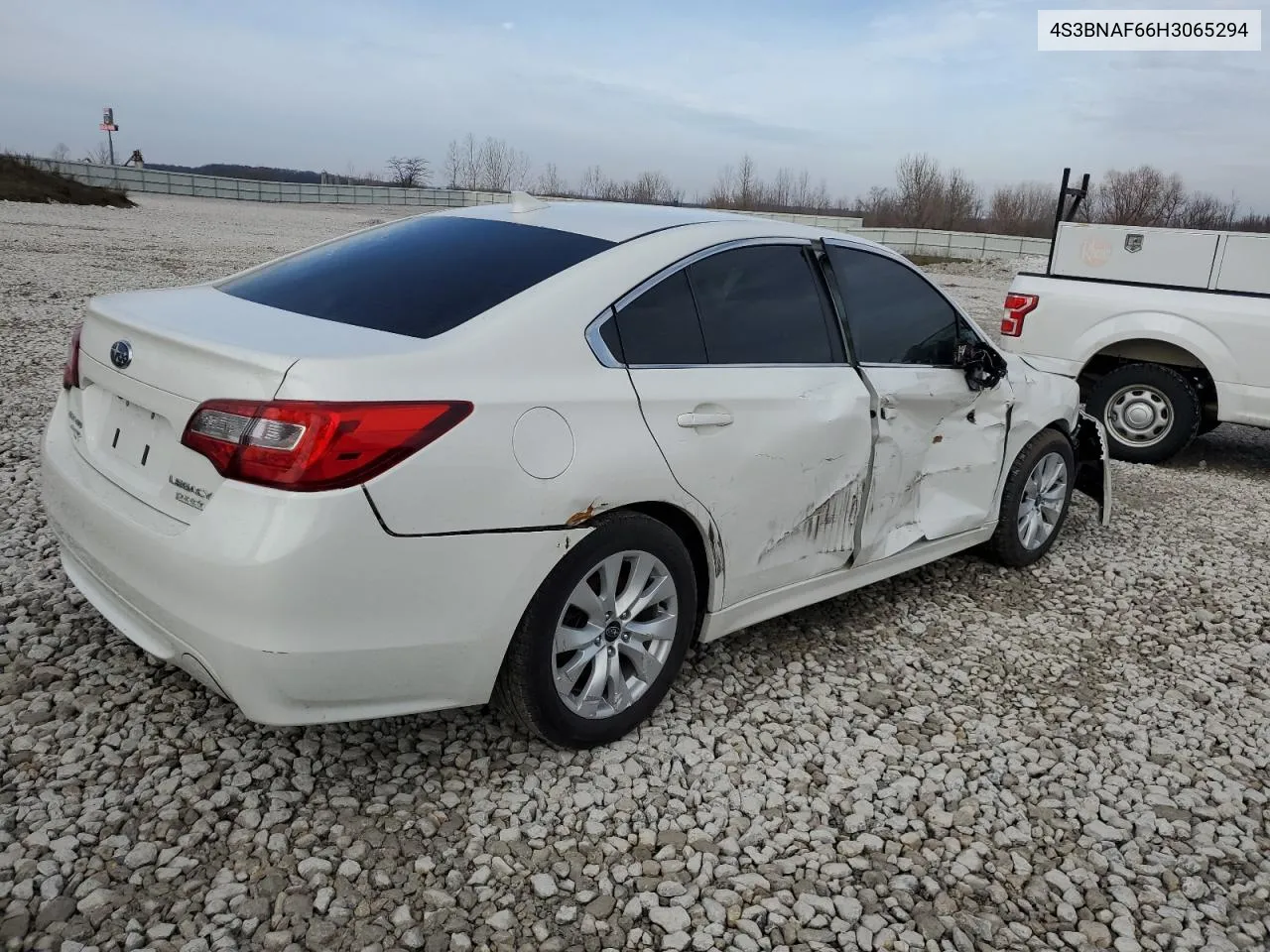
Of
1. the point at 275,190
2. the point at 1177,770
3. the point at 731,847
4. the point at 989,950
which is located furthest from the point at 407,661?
the point at 275,190

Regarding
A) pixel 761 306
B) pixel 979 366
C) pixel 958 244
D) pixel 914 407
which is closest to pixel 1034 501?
pixel 979 366

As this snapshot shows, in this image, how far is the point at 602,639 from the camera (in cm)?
294

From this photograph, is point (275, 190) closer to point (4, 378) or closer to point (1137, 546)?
point (4, 378)

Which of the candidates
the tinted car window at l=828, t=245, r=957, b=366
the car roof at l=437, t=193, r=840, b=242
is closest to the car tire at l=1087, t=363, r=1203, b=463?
the tinted car window at l=828, t=245, r=957, b=366

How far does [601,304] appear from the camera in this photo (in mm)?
2906

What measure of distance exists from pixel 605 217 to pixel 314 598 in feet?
5.84

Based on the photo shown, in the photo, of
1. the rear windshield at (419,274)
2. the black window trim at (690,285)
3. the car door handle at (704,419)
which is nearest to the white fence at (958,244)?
the black window trim at (690,285)

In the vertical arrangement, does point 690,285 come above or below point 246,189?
below

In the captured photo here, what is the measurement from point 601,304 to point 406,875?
165 cm

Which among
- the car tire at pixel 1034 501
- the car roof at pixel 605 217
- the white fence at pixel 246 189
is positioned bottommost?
the car tire at pixel 1034 501

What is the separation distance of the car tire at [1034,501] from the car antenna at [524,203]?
2.59m

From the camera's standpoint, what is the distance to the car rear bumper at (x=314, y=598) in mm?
2305

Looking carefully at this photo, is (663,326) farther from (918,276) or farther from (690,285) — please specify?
(918,276)

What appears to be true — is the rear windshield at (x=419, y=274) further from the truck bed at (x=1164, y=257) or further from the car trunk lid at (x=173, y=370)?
the truck bed at (x=1164, y=257)
